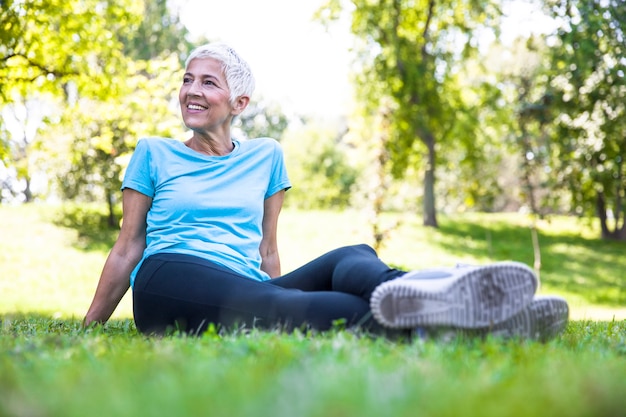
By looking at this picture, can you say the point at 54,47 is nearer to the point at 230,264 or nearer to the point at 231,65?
the point at 231,65

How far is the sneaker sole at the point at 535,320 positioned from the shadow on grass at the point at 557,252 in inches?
525

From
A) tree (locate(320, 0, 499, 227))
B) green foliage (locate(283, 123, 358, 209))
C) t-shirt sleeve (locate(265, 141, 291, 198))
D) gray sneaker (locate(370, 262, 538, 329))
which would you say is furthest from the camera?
green foliage (locate(283, 123, 358, 209))

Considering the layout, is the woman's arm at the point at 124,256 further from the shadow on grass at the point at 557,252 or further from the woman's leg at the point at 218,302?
the shadow on grass at the point at 557,252

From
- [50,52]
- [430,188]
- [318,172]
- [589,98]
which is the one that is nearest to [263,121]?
[318,172]

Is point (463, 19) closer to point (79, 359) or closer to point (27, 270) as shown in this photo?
point (27, 270)

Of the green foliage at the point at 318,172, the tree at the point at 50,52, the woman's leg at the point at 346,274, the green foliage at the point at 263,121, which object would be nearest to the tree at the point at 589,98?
the tree at the point at 50,52

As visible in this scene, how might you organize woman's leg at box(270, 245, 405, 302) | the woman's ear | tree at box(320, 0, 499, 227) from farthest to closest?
tree at box(320, 0, 499, 227) < the woman's ear < woman's leg at box(270, 245, 405, 302)

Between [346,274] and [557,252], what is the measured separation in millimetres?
18572

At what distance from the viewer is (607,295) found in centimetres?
1561

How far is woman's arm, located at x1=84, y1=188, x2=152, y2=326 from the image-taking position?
3709 mm

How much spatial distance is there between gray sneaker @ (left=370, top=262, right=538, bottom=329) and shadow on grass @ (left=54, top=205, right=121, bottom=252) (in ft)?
51.5

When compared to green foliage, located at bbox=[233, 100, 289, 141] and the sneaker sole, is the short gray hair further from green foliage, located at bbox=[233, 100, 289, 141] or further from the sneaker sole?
green foliage, located at bbox=[233, 100, 289, 141]

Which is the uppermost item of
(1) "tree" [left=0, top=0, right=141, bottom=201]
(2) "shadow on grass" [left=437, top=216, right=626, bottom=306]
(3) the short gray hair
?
(1) "tree" [left=0, top=0, right=141, bottom=201]

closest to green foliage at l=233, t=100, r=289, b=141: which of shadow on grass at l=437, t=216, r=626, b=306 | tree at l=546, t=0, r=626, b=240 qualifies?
shadow on grass at l=437, t=216, r=626, b=306
